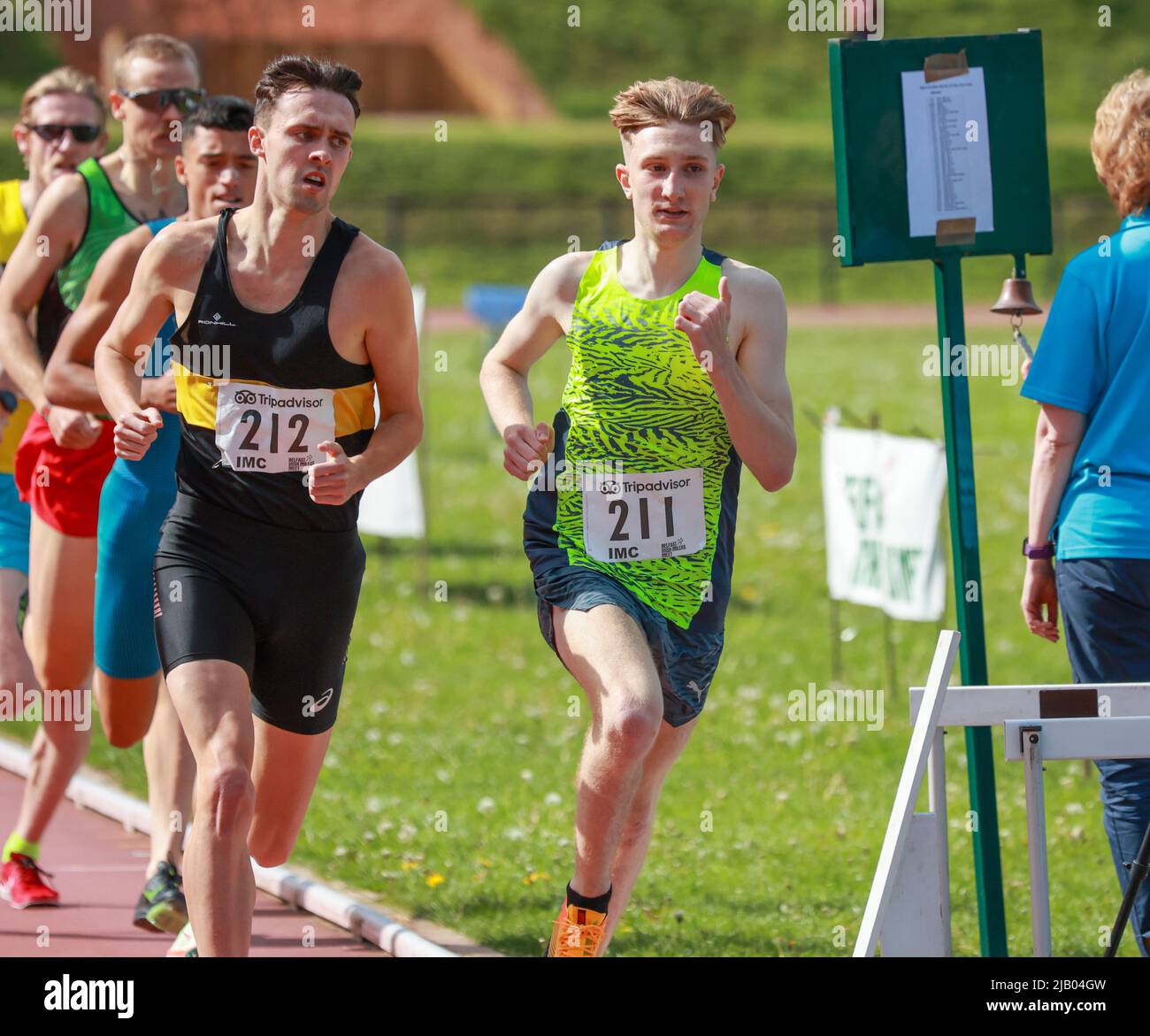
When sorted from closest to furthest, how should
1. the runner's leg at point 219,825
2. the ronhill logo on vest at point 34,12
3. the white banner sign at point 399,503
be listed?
the runner's leg at point 219,825, the white banner sign at point 399,503, the ronhill logo on vest at point 34,12

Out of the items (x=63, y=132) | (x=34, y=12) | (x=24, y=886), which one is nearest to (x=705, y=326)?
(x=24, y=886)

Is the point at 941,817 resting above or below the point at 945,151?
below

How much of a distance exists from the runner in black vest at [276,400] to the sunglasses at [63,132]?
2.28 meters

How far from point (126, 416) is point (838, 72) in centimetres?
215

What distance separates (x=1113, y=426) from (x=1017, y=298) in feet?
2.25

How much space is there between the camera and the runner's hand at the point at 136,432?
4871 mm

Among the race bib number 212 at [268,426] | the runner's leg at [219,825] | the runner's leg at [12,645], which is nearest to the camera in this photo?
the runner's leg at [219,825]

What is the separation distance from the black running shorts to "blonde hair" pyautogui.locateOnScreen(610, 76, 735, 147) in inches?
53.2

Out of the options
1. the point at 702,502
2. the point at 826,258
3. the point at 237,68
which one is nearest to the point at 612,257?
the point at 702,502

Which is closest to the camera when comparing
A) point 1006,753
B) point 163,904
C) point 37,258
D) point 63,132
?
point 1006,753

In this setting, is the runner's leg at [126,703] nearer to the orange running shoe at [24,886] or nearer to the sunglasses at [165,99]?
the orange running shoe at [24,886]

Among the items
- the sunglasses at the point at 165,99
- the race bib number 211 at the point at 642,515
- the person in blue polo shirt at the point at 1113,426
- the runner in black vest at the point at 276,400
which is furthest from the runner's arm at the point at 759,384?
the sunglasses at the point at 165,99

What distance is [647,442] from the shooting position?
511 cm

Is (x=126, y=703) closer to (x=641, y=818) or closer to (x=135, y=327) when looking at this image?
(x=135, y=327)
